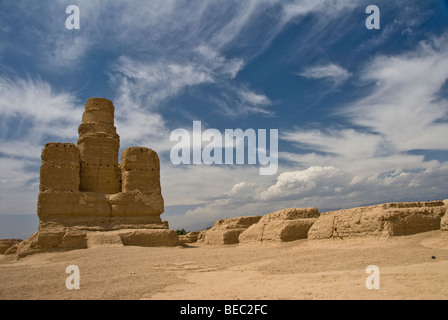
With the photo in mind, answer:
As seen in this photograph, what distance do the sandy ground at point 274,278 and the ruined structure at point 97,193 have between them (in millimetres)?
6610

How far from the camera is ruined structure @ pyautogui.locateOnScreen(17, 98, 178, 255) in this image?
2153 centimetres

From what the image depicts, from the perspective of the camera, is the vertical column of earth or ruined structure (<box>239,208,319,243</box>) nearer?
ruined structure (<box>239,208,319,243</box>)

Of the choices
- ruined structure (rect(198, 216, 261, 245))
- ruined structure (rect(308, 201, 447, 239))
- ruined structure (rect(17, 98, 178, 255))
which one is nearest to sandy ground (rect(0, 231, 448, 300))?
ruined structure (rect(308, 201, 447, 239))

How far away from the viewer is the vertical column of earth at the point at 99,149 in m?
25.9

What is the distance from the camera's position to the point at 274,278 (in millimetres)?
9125

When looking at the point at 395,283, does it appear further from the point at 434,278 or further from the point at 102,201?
the point at 102,201

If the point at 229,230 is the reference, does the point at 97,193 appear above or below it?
above

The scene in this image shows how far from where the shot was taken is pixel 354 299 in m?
6.14

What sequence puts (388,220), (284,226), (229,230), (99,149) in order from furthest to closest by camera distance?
(229,230), (99,149), (284,226), (388,220)

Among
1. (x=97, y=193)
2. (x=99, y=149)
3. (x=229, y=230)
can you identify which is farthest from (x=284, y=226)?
(x=99, y=149)

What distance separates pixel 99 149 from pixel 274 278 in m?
21.2

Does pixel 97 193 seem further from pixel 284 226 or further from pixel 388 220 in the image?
pixel 388 220

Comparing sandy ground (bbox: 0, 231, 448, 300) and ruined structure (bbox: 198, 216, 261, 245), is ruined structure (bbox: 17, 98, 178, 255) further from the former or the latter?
A: sandy ground (bbox: 0, 231, 448, 300)
